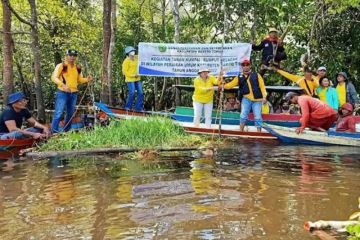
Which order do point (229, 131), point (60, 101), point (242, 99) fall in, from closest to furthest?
1. point (60, 101)
2. point (242, 99)
3. point (229, 131)

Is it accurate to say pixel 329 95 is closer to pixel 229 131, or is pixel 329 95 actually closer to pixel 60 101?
pixel 229 131

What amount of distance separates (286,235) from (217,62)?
402 inches

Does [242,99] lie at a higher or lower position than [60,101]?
higher

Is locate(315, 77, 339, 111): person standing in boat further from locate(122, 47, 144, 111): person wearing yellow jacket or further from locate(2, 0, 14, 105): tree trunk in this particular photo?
locate(2, 0, 14, 105): tree trunk

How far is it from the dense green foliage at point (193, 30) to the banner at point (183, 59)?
8.10ft

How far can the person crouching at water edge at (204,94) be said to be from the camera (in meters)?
13.0

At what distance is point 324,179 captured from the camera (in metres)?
7.67

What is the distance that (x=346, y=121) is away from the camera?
11898 millimetres

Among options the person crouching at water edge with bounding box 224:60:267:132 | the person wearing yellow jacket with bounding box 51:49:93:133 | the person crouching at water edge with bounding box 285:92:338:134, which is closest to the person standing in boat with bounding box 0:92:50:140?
the person wearing yellow jacket with bounding box 51:49:93:133

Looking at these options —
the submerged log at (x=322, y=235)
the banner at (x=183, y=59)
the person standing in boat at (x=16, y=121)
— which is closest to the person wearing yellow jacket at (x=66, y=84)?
the person standing in boat at (x=16, y=121)

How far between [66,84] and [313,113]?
229 inches

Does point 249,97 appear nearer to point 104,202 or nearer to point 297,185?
point 297,185

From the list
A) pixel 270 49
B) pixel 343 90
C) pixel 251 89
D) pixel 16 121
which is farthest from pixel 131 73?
pixel 343 90

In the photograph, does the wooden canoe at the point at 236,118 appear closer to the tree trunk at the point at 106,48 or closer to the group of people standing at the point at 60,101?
the group of people standing at the point at 60,101
